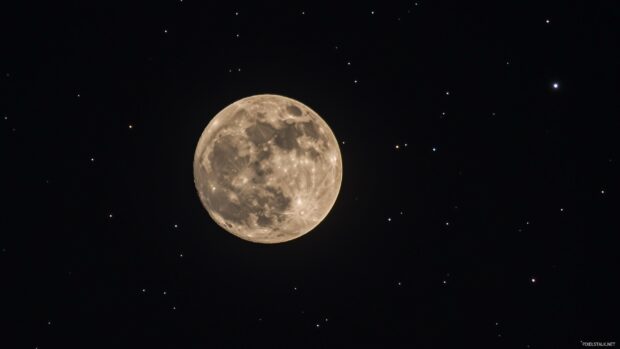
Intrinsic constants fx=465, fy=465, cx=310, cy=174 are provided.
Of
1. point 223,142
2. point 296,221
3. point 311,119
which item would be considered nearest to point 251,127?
point 223,142

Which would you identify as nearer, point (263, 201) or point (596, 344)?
point (263, 201)

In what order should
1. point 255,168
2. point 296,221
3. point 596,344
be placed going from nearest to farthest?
point 255,168 < point 296,221 < point 596,344

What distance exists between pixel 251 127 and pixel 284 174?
44 cm

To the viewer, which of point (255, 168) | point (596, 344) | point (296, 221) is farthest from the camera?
point (596, 344)

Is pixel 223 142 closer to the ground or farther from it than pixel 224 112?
closer to the ground

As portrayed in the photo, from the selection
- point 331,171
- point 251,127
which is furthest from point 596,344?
point 251,127

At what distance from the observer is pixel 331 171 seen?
385 centimetres

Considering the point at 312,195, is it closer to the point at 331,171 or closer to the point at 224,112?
the point at 331,171

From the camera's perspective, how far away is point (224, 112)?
388 centimetres

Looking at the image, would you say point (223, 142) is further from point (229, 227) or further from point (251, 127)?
point (229, 227)

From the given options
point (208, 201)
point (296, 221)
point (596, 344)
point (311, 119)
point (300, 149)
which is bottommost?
point (596, 344)

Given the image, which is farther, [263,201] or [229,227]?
[229,227]

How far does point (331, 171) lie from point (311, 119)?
46cm

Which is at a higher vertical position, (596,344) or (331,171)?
(331,171)
